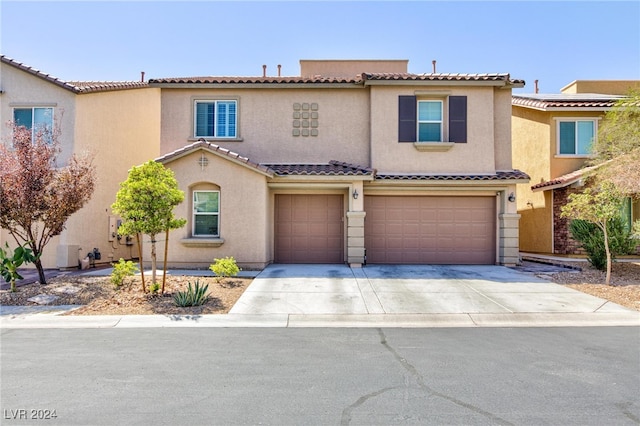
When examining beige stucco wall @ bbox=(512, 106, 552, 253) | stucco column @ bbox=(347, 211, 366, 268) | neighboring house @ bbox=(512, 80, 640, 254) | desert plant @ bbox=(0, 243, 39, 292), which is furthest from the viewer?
beige stucco wall @ bbox=(512, 106, 552, 253)

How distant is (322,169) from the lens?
1320 centimetres

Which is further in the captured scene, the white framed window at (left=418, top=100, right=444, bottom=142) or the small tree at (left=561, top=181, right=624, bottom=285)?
the white framed window at (left=418, top=100, right=444, bottom=142)

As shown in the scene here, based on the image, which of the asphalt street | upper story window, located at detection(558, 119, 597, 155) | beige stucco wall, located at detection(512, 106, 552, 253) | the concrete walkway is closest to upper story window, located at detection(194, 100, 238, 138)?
the concrete walkway

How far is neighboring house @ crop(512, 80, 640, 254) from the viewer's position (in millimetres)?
14977

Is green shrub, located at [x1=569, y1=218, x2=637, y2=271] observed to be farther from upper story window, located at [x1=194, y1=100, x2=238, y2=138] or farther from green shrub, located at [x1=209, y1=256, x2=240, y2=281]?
upper story window, located at [x1=194, y1=100, x2=238, y2=138]

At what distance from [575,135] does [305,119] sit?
35.8 feet

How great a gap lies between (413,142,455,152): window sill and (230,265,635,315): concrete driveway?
13.8 feet

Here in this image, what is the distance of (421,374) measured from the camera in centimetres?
501

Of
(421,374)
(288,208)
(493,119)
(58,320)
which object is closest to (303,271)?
(288,208)

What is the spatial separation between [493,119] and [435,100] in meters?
2.12

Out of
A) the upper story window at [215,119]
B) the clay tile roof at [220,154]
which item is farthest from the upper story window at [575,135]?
the upper story window at [215,119]

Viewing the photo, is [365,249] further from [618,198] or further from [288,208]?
[618,198]

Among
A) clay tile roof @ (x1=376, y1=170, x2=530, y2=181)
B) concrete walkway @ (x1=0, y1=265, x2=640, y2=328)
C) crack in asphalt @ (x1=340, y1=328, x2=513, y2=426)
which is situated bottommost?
crack in asphalt @ (x1=340, y1=328, x2=513, y2=426)

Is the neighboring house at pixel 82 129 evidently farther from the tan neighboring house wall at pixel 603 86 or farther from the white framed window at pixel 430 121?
the tan neighboring house wall at pixel 603 86
